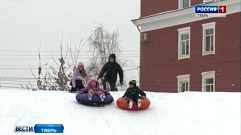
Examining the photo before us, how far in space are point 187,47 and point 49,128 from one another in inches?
836

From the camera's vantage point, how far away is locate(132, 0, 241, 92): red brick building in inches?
1175

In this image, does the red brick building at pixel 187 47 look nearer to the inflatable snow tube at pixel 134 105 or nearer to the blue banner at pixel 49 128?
the inflatable snow tube at pixel 134 105

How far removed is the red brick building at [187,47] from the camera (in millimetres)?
29844

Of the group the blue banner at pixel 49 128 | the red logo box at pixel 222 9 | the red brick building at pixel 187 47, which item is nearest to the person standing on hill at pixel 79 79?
the blue banner at pixel 49 128

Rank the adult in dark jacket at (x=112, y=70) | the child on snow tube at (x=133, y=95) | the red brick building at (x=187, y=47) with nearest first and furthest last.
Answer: the child on snow tube at (x=133, y=95) < the adult in dark jacket at (x=112, y=70) < the red brick building at (x=187, y=47)

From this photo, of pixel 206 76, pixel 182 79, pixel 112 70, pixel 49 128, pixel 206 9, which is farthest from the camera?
pixel 182 79

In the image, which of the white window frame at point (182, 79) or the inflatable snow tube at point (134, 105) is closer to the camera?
the inflatable snow tube at point (134, 105)

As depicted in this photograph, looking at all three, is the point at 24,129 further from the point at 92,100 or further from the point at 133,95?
the point at 133,95

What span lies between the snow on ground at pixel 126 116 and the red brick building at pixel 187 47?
1399cm

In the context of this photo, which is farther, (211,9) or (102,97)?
(211,9)

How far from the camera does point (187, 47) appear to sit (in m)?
33.1

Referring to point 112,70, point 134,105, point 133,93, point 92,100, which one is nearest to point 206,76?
point 112,70

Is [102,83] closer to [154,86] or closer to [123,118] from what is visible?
[123,118]

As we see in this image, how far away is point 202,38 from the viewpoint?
3186 centimetres
